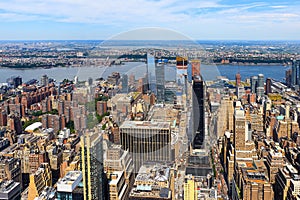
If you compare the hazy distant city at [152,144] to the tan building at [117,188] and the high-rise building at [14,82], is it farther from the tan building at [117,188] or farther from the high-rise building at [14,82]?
→ the high-rise building at [14,82]

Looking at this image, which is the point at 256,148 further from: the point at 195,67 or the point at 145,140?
the point at 195,67

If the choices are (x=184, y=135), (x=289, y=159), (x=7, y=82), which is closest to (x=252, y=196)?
(x=184, y=135)

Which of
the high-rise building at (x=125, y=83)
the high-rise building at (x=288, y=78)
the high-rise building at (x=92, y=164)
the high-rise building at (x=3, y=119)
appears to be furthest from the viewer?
A: the high-rise building at (x=288, y=78)

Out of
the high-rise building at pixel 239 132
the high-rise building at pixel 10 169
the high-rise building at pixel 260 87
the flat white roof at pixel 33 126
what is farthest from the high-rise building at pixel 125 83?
the high-rise building at pixel 260 87

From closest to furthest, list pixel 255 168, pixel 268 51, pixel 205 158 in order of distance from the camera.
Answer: pixel 205 158
pixel 255 168
pixel 268 51

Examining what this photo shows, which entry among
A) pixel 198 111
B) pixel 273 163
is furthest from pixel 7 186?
pixel 273 163

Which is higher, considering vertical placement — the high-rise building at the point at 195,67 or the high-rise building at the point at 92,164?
the high-rise building at the point at 195,67

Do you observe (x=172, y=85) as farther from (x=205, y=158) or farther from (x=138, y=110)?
(x=205, y=158)
